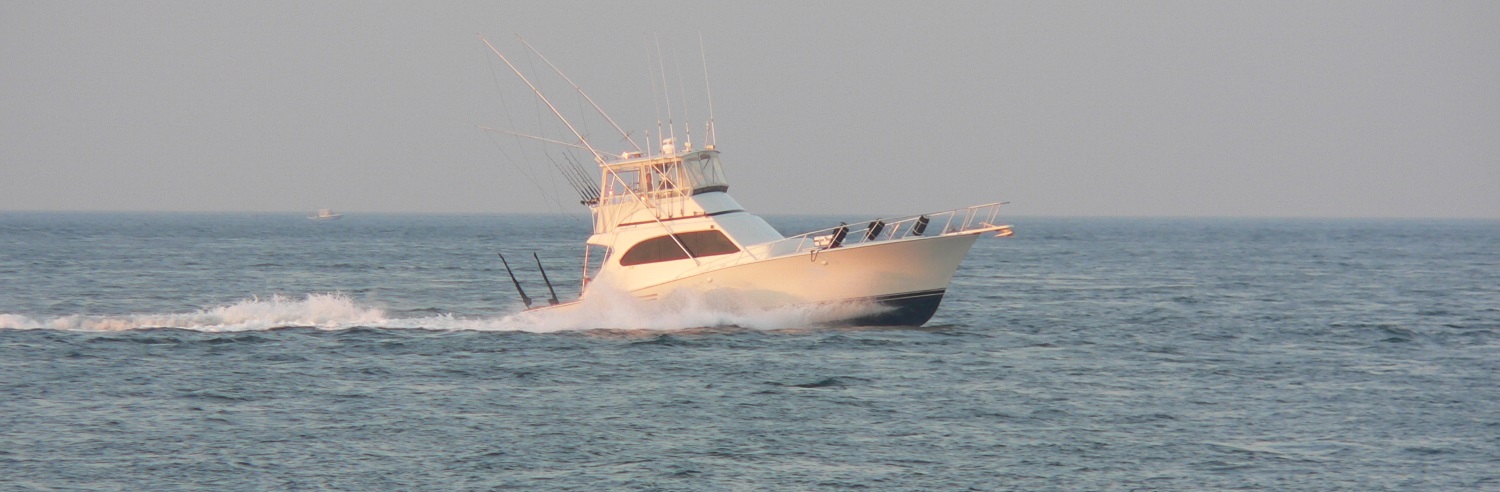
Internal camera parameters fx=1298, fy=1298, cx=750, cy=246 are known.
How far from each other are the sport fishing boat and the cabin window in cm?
2

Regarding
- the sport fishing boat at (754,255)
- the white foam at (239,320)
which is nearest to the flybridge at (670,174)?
the sport fishing boat at (754,255)

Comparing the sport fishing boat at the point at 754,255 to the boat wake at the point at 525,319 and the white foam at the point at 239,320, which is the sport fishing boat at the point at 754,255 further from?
the white foam at the point at 239,320

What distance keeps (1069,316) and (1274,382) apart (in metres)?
11.9

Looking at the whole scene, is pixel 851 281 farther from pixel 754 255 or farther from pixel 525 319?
pixel 525 319

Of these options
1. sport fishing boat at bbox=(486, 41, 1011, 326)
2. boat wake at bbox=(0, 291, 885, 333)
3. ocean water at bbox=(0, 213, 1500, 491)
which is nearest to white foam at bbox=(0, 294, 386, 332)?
boat wake at bbox=(0, 291, 885, 333)

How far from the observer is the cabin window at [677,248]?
89.0 feet

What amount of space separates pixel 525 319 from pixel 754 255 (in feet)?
20.6

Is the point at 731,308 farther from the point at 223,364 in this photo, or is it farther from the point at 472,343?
the point at 223,364

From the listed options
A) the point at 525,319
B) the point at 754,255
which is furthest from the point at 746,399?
the point at 525,319

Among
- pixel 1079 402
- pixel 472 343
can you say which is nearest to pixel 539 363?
pixel 472 343

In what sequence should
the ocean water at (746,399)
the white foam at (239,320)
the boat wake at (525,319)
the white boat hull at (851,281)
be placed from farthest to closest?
the white foam at (239,320), the boat wake at (525,319), the white boat hull at (851,281), the ocean water at (746,399)

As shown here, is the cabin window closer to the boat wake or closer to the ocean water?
the boat wake

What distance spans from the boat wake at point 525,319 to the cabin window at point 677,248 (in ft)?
2.83

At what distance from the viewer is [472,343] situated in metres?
27.4
